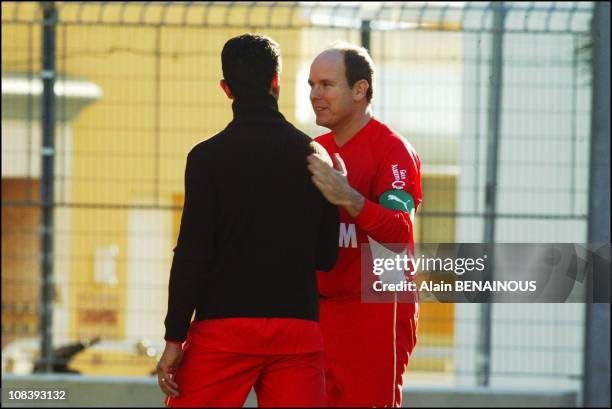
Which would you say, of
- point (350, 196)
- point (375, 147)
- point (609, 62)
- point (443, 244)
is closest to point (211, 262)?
point (350, 196)

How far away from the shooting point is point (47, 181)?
7.95m

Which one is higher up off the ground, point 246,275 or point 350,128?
point 350,128

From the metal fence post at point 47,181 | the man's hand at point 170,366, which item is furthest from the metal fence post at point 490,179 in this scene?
the man's hand at point 170,366

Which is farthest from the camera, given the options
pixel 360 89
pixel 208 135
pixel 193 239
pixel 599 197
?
pixel 208 135

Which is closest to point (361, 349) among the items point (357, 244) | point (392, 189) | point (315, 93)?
point (357, 244)

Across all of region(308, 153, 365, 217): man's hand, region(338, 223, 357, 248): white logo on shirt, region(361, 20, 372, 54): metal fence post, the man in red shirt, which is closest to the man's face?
the man in red shirt

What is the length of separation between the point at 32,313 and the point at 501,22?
3.38 metres

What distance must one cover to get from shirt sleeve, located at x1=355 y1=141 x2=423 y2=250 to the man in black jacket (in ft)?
1.11

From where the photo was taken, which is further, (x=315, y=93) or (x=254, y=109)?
(x=315, y=93)

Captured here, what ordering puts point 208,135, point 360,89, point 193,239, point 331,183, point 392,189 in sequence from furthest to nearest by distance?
point 208,135 < point 360,89 < point 392,189 < point 331,183 < point 193,239

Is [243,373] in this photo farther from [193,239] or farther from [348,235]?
[348,235]

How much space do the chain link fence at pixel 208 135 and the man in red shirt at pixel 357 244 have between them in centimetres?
292

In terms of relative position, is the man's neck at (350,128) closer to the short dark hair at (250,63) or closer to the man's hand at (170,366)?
the short dark hair at (250,63)

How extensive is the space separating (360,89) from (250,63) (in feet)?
2.99
